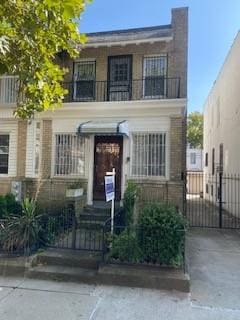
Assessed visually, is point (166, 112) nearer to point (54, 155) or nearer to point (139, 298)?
point (54, 155)

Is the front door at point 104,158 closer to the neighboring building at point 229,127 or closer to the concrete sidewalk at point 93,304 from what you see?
the neighboring building at point 229,127

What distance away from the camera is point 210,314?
478 centimetres

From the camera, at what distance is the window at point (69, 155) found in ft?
40.0

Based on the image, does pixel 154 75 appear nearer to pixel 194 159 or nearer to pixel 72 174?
pixel 72 174

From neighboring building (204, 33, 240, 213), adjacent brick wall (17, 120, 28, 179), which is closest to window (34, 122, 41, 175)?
adjacent brick wall (17, 120, 28, 179)

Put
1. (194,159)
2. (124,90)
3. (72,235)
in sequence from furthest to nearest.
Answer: (194,159) → (124,90) → (72,235)

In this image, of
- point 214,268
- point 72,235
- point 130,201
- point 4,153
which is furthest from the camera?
point 4,153

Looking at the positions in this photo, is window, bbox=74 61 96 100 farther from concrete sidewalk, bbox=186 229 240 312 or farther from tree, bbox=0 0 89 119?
tree, bbox=0 0 89 119

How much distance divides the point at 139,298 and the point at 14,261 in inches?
101

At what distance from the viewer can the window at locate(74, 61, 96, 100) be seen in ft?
42.3

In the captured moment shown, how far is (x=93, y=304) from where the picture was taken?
16.5 ft

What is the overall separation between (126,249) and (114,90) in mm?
7747

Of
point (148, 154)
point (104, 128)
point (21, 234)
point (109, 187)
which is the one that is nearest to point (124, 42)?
point (104, 128)

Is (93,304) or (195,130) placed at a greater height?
(195,130)
